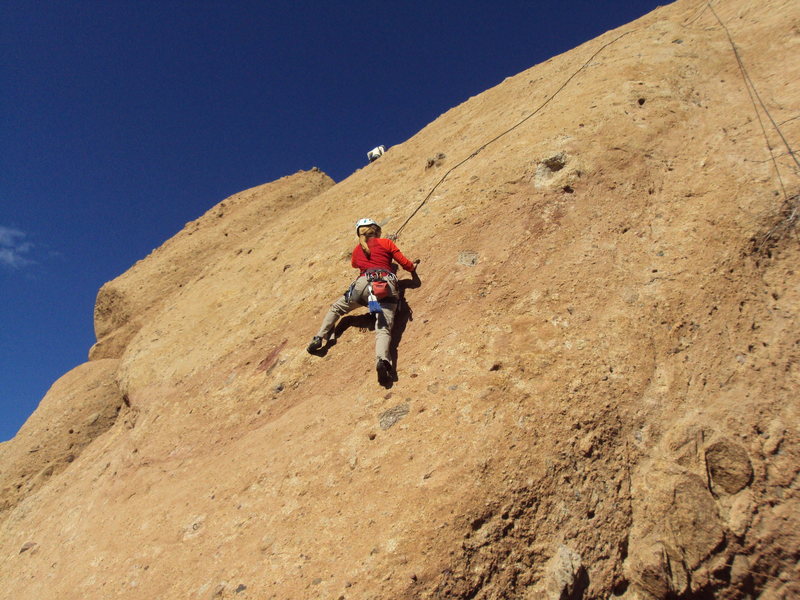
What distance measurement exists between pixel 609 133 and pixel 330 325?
4181 millimetres

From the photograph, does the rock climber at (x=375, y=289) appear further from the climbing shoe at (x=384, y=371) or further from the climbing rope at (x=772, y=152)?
the climbing rope at (x=772, y=152)

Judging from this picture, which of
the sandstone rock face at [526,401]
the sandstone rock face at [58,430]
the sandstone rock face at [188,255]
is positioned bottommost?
the sandstone rock face at [526,401]

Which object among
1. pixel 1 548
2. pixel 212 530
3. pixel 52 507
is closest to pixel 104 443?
pixel 52 507

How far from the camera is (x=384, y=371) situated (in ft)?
14.8

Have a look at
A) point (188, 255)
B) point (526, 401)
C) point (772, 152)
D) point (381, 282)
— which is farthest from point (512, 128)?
point (188, 255)

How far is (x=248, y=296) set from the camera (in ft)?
26.3

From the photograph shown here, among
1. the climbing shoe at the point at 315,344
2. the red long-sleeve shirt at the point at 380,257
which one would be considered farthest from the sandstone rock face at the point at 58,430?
the red long-sleeve shirt at the point at 380,257

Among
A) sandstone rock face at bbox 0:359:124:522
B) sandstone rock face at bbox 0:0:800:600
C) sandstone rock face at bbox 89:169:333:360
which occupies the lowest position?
sandstone rock face at bbox 0:0:800:600

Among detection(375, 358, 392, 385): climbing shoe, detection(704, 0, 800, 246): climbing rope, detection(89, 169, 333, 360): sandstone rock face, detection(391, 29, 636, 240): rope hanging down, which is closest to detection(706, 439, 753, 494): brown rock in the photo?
detection(704, 0, 800, 246): climbing rope

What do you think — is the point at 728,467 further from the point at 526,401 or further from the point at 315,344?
the point at 315,344

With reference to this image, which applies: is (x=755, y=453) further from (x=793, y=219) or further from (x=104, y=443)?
(x=104, y=443)

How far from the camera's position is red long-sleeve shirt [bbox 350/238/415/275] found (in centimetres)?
541

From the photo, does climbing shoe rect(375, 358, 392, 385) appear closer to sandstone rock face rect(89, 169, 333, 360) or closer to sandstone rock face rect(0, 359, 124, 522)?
sandstone rock face rect(89, 169, 333, 360)

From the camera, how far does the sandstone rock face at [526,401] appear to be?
3.46 metres
